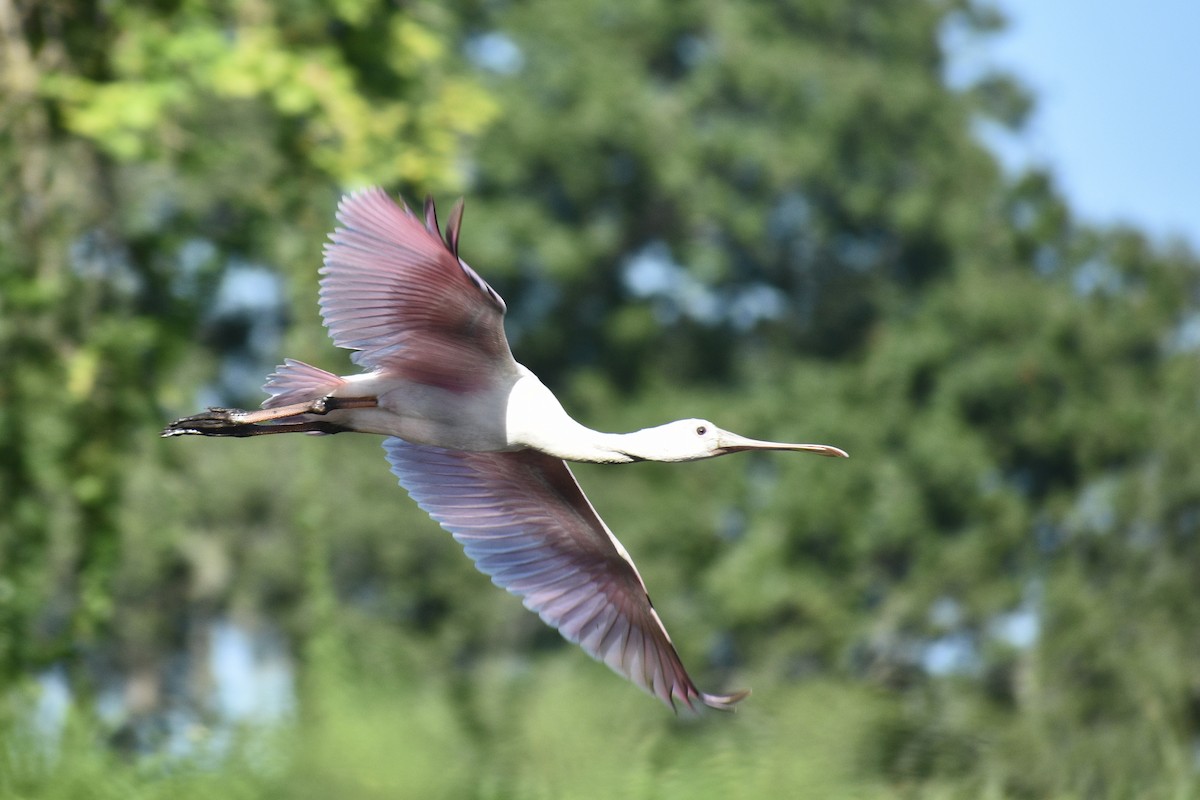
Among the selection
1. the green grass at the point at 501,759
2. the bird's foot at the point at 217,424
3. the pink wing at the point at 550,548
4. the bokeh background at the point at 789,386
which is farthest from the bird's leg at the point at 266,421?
the bokeh background at the point at 789,386

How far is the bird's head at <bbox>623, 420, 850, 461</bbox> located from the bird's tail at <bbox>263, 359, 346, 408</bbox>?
3.08 feet

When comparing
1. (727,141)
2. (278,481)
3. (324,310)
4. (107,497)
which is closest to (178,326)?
(107,497)

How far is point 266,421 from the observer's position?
5.84 meters

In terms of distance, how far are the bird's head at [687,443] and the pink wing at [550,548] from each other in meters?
0.80

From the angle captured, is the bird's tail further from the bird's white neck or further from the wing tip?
the wing tip

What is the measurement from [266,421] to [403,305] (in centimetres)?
54

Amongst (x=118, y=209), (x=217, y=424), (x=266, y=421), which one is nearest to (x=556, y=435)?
(x=266, y=421)

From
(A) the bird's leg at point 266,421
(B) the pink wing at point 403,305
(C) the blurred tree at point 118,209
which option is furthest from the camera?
(C) the blurred tree at point 118,209

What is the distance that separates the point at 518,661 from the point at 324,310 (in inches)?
725

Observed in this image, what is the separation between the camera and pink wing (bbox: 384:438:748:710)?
667cm

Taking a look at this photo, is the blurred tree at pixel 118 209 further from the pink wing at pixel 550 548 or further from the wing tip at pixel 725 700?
the wing tip at pixel 725 700

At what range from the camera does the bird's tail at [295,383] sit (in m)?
5.93

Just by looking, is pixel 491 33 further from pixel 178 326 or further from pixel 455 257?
pixel 455 257

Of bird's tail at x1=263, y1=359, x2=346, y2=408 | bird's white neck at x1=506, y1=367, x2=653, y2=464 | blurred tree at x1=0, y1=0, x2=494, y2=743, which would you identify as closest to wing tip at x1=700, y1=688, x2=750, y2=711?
bird's white neck at x1=506, y1=367, x2=653, y2=464
